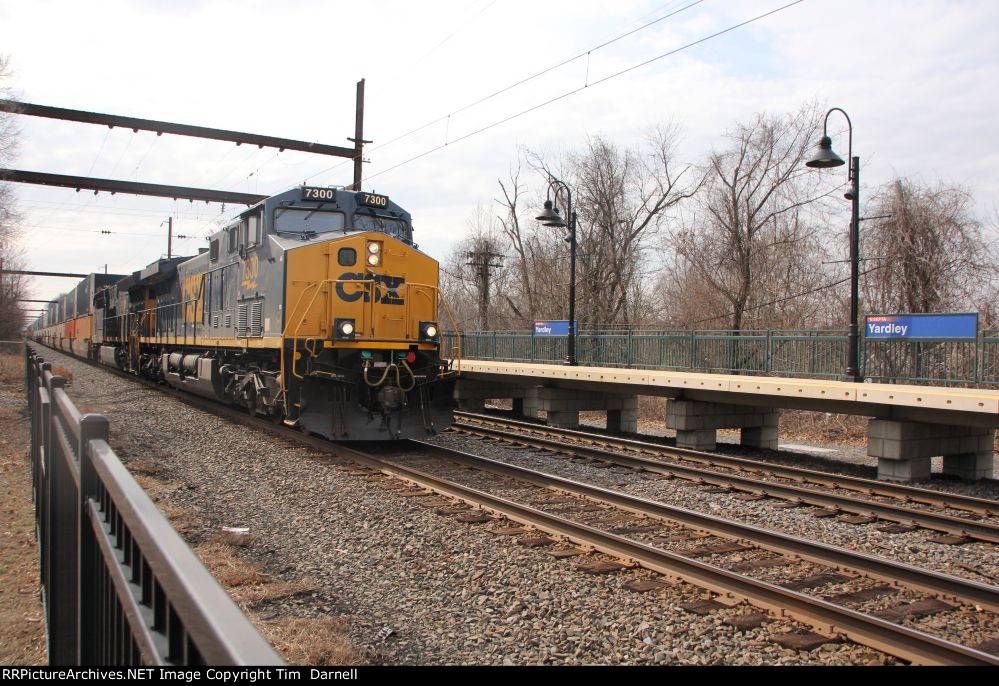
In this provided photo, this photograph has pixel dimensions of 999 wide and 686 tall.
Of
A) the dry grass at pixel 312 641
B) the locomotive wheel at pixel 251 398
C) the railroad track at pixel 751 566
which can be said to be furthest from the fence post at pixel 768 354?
the dry grass at pixel 312 641

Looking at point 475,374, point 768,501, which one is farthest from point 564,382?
point 768,501

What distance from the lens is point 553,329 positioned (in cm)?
2047

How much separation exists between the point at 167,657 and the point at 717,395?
12530mm

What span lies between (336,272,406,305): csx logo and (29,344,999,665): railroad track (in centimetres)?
277

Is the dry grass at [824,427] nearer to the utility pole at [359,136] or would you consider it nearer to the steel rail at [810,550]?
the steel rail at [810,550]

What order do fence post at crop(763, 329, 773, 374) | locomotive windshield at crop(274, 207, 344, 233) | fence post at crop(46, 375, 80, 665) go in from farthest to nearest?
fence post at crop(763, 329, 773, 374)
locomotive windshield at crop(274, 207, 344, 233)
fence post at crop(46, 375, 80, 665)

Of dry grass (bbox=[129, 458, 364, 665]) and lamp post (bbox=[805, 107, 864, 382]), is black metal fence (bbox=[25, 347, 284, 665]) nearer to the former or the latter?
dry grass (bbox=[129, 458, 364, 665])

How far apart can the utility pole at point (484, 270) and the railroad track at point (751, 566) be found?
105ft

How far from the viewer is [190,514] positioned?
736 cm

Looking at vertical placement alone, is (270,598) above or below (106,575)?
below

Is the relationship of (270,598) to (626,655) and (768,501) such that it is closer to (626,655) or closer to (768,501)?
(626,655)

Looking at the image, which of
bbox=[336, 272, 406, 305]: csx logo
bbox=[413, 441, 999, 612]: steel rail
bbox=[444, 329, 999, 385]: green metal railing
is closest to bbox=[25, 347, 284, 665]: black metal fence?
bbox=[413, 441, 999, 612]: steel rail

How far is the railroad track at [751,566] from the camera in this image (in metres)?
4.40

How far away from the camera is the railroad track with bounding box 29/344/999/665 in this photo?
4398mm
